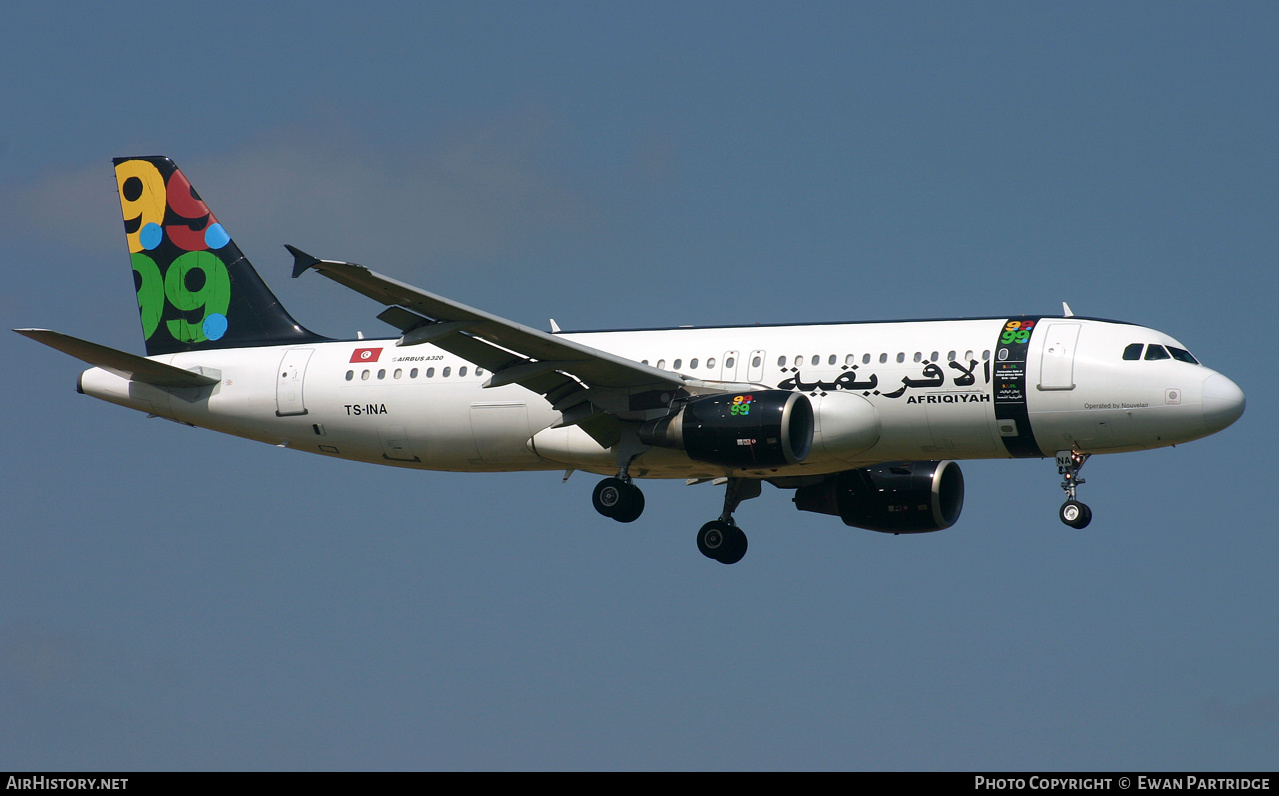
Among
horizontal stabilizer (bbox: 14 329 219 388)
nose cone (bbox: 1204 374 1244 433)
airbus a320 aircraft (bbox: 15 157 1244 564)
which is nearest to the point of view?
nose cone (bbox: 1204 374 1244 433)

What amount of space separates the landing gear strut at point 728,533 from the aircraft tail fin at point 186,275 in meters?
10.9

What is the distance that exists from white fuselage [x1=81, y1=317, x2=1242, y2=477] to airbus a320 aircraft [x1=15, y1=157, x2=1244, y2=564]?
47 mm

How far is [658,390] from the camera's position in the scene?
36.8m

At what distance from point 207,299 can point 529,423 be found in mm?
10310

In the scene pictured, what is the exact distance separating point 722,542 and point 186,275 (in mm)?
15625

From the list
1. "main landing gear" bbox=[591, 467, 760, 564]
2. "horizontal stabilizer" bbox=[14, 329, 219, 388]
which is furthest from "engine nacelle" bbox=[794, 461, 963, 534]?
"horizontal stabilizer" bbox=[14, 329, 219, 388]

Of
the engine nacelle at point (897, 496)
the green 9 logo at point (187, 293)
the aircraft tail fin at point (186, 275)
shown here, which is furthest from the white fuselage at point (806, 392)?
the engine nacelle at point (897, 496)

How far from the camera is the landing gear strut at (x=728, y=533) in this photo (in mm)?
40469

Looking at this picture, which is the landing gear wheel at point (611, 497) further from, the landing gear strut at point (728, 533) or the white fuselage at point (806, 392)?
the landing gear strut at point (728, 533)

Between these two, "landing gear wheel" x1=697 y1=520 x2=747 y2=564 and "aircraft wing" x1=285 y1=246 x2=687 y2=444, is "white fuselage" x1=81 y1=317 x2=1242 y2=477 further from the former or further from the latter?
"landing gear wheel" x1=697 y1=520 x2=747 y2=564

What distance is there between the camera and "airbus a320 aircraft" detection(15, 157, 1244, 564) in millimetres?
34562

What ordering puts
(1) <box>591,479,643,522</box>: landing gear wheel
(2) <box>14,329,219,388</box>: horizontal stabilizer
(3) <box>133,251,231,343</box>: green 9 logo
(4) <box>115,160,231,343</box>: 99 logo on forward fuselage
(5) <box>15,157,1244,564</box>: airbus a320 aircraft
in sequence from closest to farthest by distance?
(5) <box>15,157,1244,564</box>: airbus a320 aircraft → (2) <box>14,329,219,388</box>: horizontal stabilizer → (1) <box>591,479,643,522</box>: landing gear wheel → (3) <box>133,251,231,343</box>: green 9 logo → (4) <box>115,160,231,343</box>: 99 logo on forward fuselage

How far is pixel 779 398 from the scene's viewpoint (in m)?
34.9
